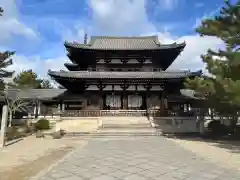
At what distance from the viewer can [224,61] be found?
16281mm

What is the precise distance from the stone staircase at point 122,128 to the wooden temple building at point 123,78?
3.17m

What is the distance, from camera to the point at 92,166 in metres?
8.85

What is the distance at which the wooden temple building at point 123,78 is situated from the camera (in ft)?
90.3

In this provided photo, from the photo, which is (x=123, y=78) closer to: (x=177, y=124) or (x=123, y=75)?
(x=123, y=75)

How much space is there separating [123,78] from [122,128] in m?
6.11

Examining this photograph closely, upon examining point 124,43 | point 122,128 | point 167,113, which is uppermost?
point 124,43

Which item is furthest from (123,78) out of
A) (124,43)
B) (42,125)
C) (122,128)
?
(42,125)

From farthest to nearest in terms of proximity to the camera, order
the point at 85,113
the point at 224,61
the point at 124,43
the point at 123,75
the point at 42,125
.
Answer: the point at 124,43
the point at 123,75
the point at 85,113
the point at 42,125
the point at 224,61

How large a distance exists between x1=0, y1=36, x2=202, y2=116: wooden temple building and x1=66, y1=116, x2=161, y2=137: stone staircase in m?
3.17

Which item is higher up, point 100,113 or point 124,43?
point 124,43

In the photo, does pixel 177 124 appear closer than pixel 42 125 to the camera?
No

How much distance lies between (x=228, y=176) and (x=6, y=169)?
23.4ft

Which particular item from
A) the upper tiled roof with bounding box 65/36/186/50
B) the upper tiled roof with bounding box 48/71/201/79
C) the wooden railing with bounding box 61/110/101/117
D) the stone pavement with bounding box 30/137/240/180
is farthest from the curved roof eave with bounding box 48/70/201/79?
the stone pavement with bounding box 30/137/240/180

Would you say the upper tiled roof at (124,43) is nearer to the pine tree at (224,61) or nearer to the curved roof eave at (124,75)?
the curved roof eave at (124,75)
